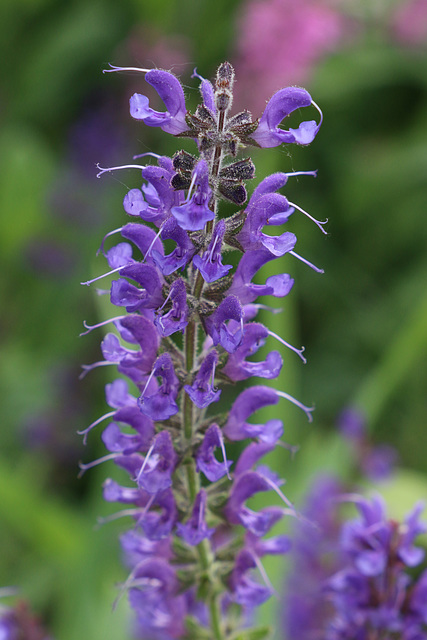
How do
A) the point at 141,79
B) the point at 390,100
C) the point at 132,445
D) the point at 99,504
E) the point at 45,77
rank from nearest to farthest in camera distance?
the point at 132,445 < the point at 99,504 < the point at 141,79 < the point at 45,77 < the point at 390,100

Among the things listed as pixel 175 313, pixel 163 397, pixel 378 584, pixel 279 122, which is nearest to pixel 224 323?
pixel 175 313

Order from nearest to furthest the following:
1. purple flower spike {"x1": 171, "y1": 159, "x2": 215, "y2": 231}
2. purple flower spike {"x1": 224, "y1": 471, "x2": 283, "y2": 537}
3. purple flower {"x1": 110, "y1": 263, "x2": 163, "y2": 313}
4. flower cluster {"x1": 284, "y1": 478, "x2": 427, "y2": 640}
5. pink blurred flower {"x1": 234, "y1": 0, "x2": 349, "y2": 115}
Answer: purple flower spike {"x1": 171, "y1": 159, "x2": 215, "y2": 231}, purple flower {"x1": 110, "y1": 263, "x2": 163, "y2": 313}, purple flower spike {"x1": 224, "y1": 471, "x2": 283, "y2": 537}, flower cluster {"x1": 284, "y1": 478, "x2": 427, "y2": 640}, pink blurred flower {"x1": 234, "y1": 0, "x2": 349, "y2": 115}

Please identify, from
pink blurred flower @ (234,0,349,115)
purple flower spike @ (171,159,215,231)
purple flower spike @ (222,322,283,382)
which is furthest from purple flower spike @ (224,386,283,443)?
pink blurred flower @ (234,0,349,115)

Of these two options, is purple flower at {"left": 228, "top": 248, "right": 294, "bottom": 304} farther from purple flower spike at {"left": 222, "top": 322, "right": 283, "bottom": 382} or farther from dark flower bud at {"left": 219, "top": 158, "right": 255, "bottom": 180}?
dark flower bud at {"left": 219, "top": 158, "right": 255, "bottom": 180}

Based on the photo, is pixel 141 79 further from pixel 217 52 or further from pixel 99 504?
pixel 99 504

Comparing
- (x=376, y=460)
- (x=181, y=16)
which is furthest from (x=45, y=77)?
(x=376, y=460)

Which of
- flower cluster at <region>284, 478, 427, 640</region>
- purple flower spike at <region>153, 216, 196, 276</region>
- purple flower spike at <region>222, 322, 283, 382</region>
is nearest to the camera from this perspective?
purple flower spike at <region>153, 216, 196, 276</region>
